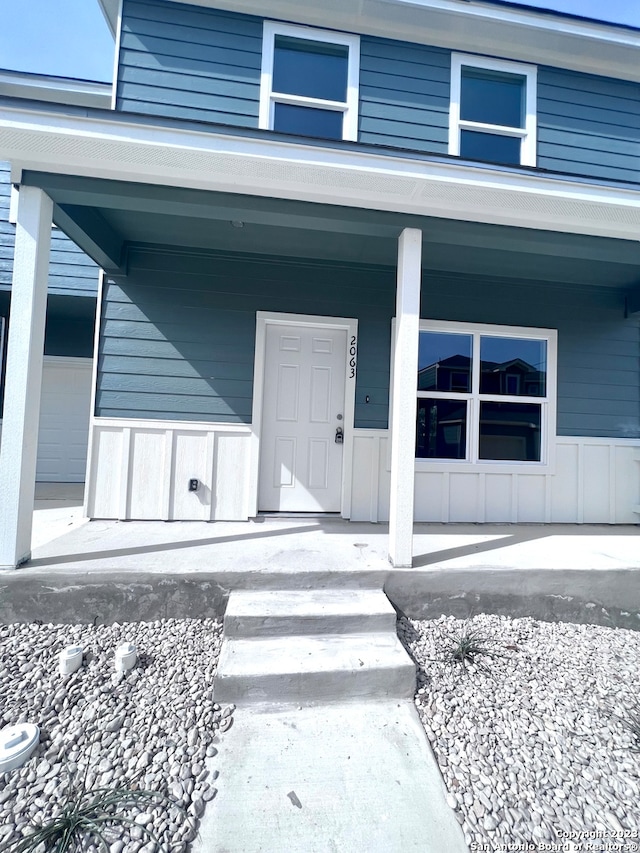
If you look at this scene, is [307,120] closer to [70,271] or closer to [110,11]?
[110,11]

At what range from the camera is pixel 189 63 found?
3797 mm

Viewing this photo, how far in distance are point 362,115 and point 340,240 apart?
1.51 meters

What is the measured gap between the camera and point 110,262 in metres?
3.70

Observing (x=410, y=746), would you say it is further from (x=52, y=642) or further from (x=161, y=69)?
(x=161, y=69)

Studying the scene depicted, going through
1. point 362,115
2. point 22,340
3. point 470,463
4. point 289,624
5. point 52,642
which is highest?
point 362,115

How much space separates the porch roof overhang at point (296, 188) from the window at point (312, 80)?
142 cm

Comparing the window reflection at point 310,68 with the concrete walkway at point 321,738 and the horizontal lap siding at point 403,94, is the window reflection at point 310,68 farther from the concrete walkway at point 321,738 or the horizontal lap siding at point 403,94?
the concrete walkway at point 321,738

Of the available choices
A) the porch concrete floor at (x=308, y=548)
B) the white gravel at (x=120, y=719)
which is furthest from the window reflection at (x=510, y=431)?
the white gravel at (x=120, y=719)

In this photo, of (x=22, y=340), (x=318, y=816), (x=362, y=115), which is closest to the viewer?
(x=318, y=816)

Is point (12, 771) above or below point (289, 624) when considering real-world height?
below

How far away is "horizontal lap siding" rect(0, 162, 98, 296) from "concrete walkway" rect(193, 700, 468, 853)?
4.63 m

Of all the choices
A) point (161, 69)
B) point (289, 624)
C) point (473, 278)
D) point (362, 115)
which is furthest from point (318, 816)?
point (161, 69)

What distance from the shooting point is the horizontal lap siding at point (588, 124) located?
4297 millimetres

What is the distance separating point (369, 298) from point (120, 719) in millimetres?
3657
